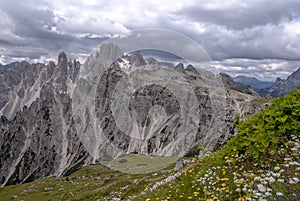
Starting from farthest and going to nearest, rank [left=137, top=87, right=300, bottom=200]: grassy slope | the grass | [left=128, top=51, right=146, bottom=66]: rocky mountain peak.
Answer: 1. the grass
2. [left=128, top=51, right=146, bottom=66]: rocky mountain peak
3. [left=137, top=87, right=300, bottom=200]: grassy slope

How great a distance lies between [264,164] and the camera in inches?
430

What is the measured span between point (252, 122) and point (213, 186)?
345cm

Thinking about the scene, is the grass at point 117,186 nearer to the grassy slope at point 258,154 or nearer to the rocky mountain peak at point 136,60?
the rocky mountain peak at point 136,60

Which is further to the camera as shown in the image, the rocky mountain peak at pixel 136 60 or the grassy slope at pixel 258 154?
the rocky mountain peak at pixel 136 60

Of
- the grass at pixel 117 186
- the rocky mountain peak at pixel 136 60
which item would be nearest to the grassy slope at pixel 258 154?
the rocky mountain peak at pixel 136 60

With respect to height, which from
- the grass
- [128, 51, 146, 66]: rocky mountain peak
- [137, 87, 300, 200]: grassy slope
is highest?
[128, 51, 146, 66]: rocky mountain peak

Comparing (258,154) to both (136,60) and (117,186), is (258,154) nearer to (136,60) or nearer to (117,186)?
(136,60)

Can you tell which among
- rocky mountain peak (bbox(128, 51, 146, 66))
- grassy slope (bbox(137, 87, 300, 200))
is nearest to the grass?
rocky mountain peak (bbox(128, 51, 146, 66))

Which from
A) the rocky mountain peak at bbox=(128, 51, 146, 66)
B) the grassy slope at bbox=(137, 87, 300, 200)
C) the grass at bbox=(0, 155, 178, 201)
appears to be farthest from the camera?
the grass at bbox=(0, 155, 178, 201)

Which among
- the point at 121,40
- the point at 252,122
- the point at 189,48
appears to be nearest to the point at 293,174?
the point at 252,122

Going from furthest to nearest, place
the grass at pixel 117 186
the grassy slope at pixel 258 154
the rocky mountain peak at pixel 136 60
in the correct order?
the grass at pixel 117 186, the rocky mountain peak at pixel 136 60, the grassy slope at pixel 258 154

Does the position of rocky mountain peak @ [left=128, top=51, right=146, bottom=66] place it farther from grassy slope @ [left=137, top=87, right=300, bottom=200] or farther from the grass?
grassy slope @ [left=137, top=87, right=300, bottom=200]

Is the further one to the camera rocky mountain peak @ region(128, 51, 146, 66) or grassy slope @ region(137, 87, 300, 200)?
rocky mountain peak @ region(128, 51, 146, 66)

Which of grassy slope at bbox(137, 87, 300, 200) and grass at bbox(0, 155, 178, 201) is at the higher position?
grassy slope at bbox(137, 87, 300, 200)
